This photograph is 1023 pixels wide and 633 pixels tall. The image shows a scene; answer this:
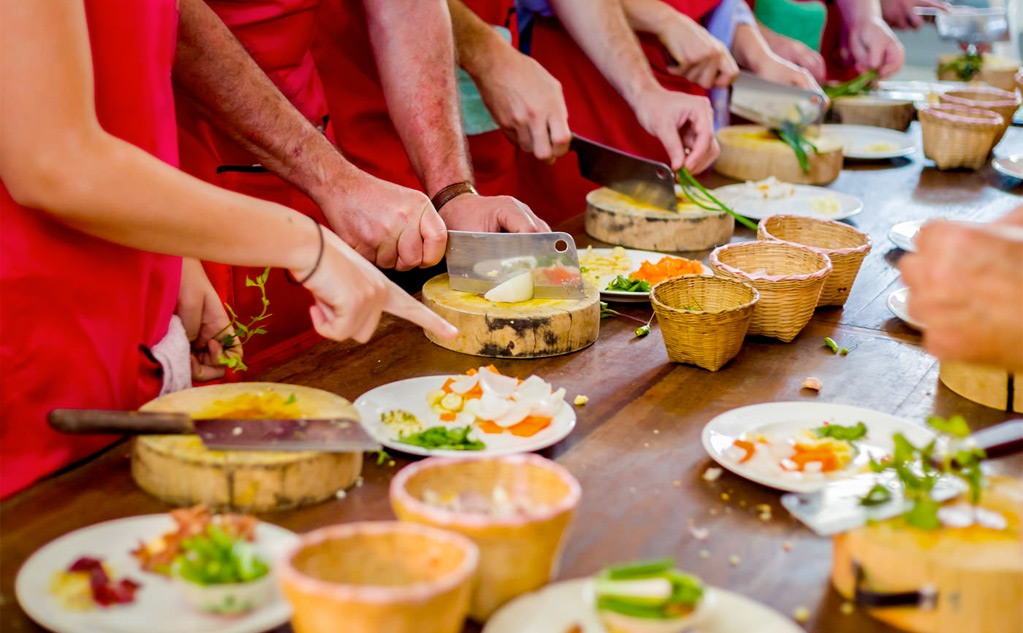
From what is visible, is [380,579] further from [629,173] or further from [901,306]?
[629,173]

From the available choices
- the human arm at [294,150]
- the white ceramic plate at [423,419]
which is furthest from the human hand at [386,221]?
the white ceramic plate at [423,419]

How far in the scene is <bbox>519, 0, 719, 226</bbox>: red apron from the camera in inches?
156

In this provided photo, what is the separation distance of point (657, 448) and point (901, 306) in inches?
36.1

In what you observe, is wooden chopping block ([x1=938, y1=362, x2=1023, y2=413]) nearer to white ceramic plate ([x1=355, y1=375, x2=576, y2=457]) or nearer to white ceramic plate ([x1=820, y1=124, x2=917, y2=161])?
white ceramic plate ([x1=355, y1=375, x2=576, y2=457])

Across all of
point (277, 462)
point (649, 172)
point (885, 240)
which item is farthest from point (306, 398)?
point (885, 240)

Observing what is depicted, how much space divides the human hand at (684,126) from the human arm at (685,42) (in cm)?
36

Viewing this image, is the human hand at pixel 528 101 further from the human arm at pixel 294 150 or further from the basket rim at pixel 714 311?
the basket rim at pixel 714 311

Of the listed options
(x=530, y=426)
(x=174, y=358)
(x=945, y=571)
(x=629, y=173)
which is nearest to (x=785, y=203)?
(x=629, y=173)

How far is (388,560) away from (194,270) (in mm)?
1049

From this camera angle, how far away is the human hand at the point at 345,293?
1487mm

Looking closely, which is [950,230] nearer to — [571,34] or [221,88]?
[221,88]

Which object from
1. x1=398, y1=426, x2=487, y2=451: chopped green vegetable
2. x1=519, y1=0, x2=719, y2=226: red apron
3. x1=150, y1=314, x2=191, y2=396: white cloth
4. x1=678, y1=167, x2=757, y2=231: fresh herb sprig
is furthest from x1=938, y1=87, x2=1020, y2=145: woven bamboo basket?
x1=150, y1=314, x2=191, y2=396: white cloth

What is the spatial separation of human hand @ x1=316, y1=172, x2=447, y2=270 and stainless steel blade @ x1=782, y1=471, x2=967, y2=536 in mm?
1010

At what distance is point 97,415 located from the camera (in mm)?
1369
